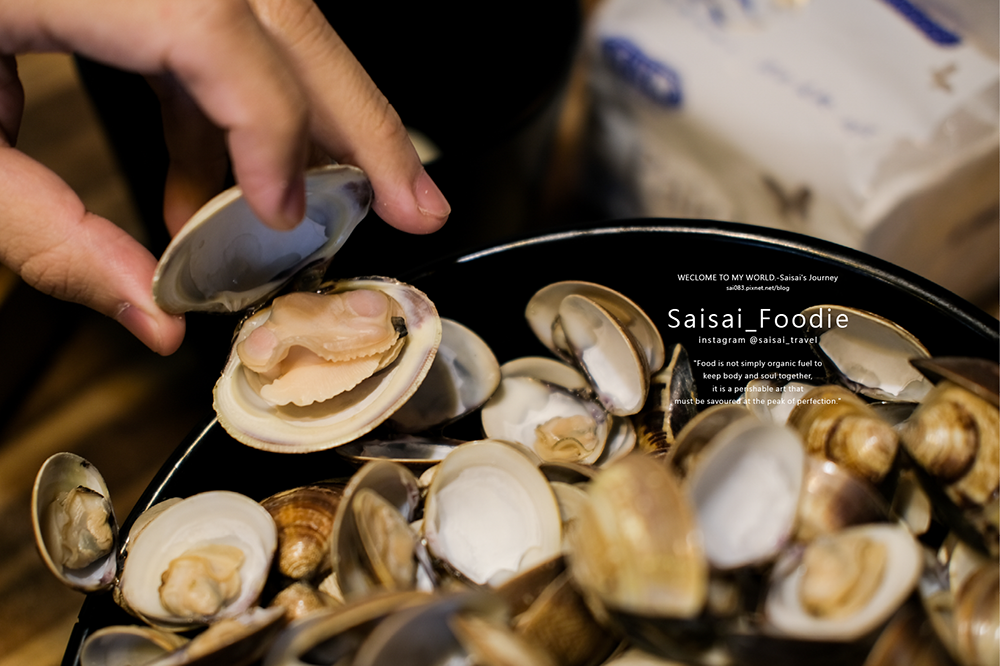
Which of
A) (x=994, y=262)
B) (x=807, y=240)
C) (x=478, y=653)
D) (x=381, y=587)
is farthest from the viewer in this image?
(x=994, y=262)

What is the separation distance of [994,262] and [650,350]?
74 centimetres

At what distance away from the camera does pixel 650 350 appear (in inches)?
27.3

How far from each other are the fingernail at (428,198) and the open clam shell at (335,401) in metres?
0.08

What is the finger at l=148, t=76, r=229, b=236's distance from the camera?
74cm

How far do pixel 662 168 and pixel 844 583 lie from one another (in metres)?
0.85

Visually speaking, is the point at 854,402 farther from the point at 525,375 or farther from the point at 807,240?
the point at 525,375

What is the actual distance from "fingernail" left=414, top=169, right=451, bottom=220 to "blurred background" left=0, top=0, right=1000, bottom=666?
21 cm

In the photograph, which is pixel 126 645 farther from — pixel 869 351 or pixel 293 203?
pixel 869 351

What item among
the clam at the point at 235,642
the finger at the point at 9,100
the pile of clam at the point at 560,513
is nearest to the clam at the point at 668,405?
the pile of clam at the point at 560,513

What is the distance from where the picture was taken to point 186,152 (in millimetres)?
756

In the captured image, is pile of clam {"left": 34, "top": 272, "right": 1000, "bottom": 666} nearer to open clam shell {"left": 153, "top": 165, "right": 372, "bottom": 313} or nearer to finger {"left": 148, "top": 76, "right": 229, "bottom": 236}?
open clam shell {"left": 153, "top": 165, "right": 372, "bottom": 313}

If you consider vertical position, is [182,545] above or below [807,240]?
below

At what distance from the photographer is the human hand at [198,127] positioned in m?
0.51

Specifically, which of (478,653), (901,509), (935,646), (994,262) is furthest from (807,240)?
(994,262)
